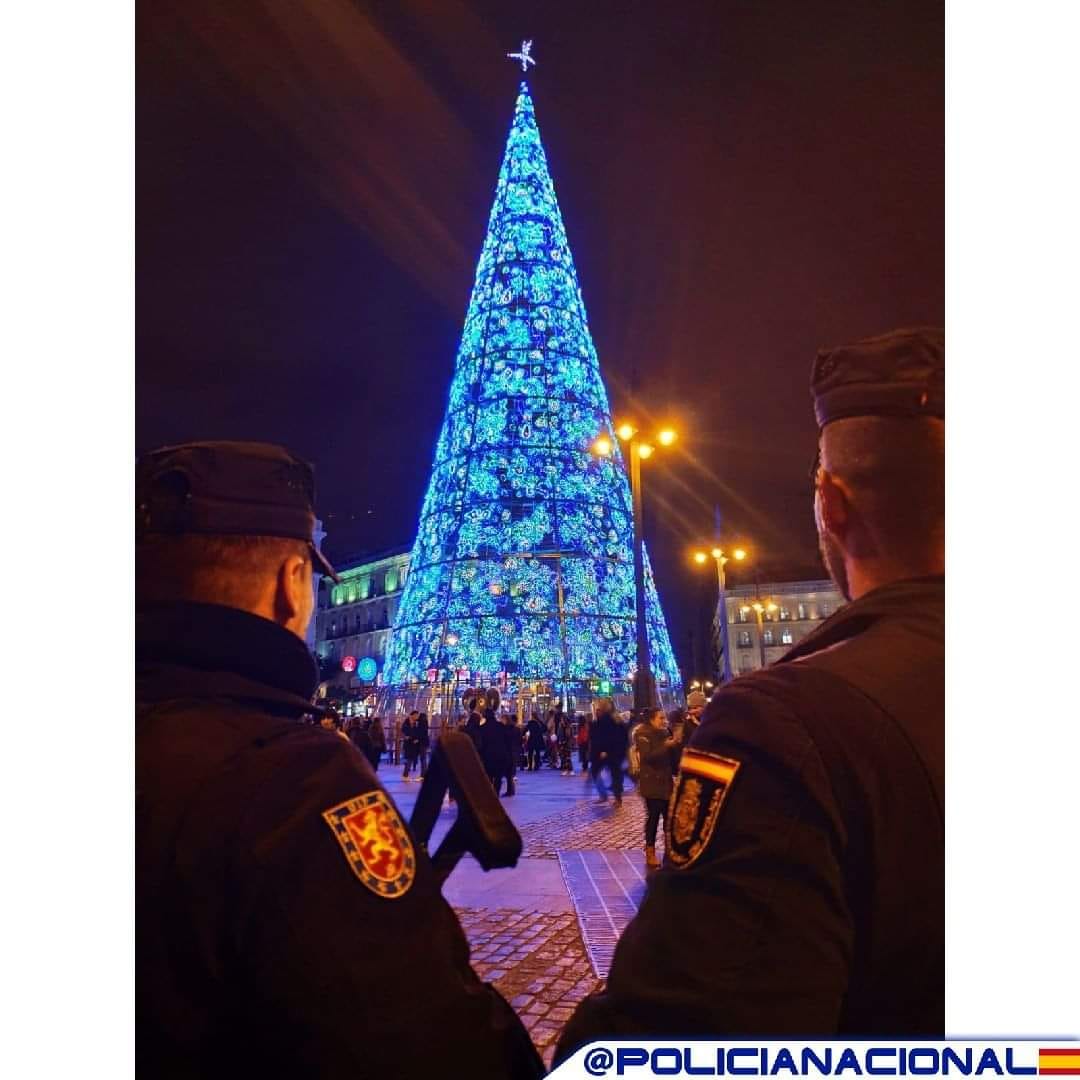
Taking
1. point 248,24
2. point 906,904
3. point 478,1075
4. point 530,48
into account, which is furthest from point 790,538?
point 248,24

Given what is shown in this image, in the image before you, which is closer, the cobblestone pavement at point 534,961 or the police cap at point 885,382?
the police cap at point 885,382

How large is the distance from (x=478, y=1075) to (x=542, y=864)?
3.87m

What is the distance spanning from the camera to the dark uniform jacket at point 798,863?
167 centimetres

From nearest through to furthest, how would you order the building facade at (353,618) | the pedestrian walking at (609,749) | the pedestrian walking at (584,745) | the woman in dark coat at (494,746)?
the building facade at (353,618) → the woman in dark coat at (494,746) → the pedestrian walking at (609,749) → the pedestrian walking at (584,745)

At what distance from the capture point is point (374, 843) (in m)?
1.63

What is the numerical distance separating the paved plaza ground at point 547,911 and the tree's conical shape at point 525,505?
27.3ft

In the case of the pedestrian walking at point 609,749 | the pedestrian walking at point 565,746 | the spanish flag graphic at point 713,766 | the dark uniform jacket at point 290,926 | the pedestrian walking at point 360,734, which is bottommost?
the pedestrian walking at point 565,746

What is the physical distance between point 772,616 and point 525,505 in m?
12.3

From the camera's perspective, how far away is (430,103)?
167 inches

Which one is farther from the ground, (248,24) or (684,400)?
(248,24)

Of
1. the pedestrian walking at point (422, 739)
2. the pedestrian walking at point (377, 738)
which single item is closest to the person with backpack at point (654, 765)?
the pedestrian walking at point (422, 739)
